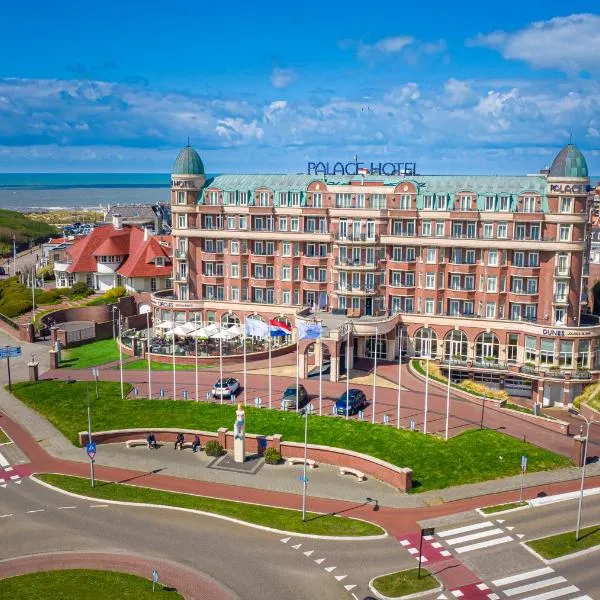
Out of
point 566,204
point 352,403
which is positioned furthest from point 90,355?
point 566,204

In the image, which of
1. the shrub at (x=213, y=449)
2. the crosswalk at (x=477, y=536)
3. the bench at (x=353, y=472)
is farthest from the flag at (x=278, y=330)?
the crosswalk at (x=477, y=536)

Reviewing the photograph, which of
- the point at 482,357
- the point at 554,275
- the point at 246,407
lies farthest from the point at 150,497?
the point at 554,275

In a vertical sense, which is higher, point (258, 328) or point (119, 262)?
point (119, 262)

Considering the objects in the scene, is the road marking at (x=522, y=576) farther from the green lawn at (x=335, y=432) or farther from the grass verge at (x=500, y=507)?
the green lawn at (x=335, y=432)

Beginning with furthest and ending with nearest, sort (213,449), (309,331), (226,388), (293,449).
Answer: (226,388) < (309,331) < (213,449) < (293,449)

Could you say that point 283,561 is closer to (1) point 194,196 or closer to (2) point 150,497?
(2) point 150,497

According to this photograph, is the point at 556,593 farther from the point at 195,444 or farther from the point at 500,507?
the point at 195,444

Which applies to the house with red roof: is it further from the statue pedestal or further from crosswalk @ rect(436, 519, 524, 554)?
crosswalk @ rect(436, 519, 524, 554)
